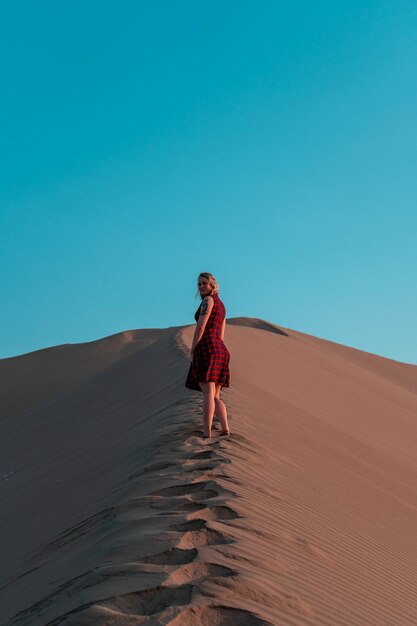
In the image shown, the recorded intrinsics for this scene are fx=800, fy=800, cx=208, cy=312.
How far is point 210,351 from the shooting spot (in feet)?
23.5

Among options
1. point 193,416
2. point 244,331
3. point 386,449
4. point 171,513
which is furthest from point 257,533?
point 244,331

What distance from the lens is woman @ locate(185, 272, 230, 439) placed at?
7.02m

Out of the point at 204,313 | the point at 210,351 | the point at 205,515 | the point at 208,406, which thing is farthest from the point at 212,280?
the point at 205,515

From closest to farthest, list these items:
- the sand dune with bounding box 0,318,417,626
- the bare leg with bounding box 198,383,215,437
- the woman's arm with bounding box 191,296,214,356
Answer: the sand dune with bounding box 0,318,417,626, the bare leg with bounding box 198,383,215,437, the woman's arm with bounding box 191,296,214,356

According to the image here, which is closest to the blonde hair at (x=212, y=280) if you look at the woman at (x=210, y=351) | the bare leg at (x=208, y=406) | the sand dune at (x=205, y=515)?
the woman at (x=210, y=351)

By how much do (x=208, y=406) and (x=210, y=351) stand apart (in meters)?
0.51

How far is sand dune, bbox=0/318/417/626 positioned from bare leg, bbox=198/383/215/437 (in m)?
0.12

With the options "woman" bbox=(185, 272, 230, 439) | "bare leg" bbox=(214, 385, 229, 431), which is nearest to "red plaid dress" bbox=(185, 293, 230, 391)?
"woman" bbox=(185, 272, 230, 439)

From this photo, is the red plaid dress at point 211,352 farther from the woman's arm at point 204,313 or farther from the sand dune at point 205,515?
the sand dune at point 205,515

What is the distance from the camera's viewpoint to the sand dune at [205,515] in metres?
3.26

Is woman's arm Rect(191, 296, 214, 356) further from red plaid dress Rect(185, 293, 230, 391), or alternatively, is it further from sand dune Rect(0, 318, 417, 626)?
sand dune Rect(0, 318, 417, 626)

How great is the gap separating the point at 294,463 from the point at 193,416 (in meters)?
1.25

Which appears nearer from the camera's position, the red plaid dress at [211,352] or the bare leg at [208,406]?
the bare leg at [208,406]

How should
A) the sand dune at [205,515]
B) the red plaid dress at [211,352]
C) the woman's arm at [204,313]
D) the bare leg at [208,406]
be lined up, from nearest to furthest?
the sand dune at [205,515] < the bare leg at [208,406] < the woman's arm at [204,313] < the red plaid dress at [211,352]
